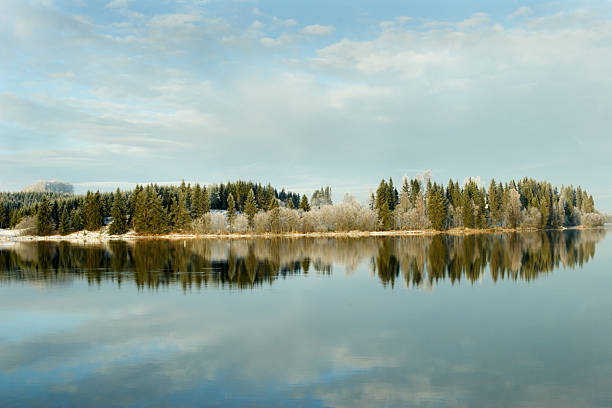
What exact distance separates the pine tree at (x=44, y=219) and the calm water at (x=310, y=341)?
398 ft

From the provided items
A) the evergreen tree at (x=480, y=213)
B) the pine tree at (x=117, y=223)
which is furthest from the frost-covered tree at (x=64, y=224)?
the evergreen tree at (x=480, y=213)

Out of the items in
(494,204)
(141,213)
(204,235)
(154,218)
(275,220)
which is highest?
(141,213)

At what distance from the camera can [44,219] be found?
141625 mm

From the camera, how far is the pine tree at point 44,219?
462ft

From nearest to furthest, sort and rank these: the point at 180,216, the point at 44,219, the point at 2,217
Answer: the point at 180,216 → the point at 44,219 → the point at 2,217

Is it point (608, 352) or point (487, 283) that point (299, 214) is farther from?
point (608, 352)

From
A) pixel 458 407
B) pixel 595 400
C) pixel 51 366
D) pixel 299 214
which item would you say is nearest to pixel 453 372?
pixel 458 407

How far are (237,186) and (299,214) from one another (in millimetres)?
39974

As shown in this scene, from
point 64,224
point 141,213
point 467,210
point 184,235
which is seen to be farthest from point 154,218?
point 467,210

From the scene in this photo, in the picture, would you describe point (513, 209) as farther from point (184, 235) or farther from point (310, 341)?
point (310, 341)

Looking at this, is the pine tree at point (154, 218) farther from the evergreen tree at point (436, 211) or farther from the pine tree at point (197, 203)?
the evergreen tree at point (436, 211)

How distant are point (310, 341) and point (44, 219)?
148803 millimetres

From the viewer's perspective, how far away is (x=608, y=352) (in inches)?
644

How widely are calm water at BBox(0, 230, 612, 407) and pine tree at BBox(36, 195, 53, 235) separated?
398ft
